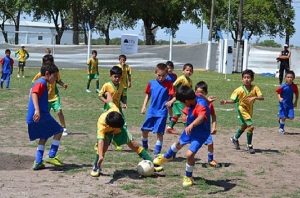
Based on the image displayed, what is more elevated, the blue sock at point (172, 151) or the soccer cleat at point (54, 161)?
the blue sock at point (172, 151)

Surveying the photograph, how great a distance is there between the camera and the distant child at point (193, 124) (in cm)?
709

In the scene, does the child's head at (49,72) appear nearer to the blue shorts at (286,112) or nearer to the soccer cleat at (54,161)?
the soccer cleat at (54,161)

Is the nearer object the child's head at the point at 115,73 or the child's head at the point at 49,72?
the child's head at the point at 49,72

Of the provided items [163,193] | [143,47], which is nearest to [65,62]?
[143,47]

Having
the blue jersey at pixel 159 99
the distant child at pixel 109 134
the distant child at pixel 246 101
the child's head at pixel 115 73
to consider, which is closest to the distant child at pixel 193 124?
the distant child at pixel 109 134

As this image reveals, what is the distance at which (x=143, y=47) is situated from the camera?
1362 inches

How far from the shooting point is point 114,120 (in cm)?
721

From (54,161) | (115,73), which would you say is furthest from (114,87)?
(54,161)

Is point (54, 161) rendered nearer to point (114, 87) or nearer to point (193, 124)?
point (114, 87)

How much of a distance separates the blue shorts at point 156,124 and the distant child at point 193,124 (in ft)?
4.21

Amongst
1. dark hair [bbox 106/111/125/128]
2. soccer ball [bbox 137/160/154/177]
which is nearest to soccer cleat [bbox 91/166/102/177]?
soccer ball [bbox 137/160/154/177]

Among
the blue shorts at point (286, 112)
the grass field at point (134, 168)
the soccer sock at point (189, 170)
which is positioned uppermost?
the blue shorts at point (286, 112)

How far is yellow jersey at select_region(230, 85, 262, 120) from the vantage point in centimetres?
990

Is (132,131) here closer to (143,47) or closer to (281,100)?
(281,100)
